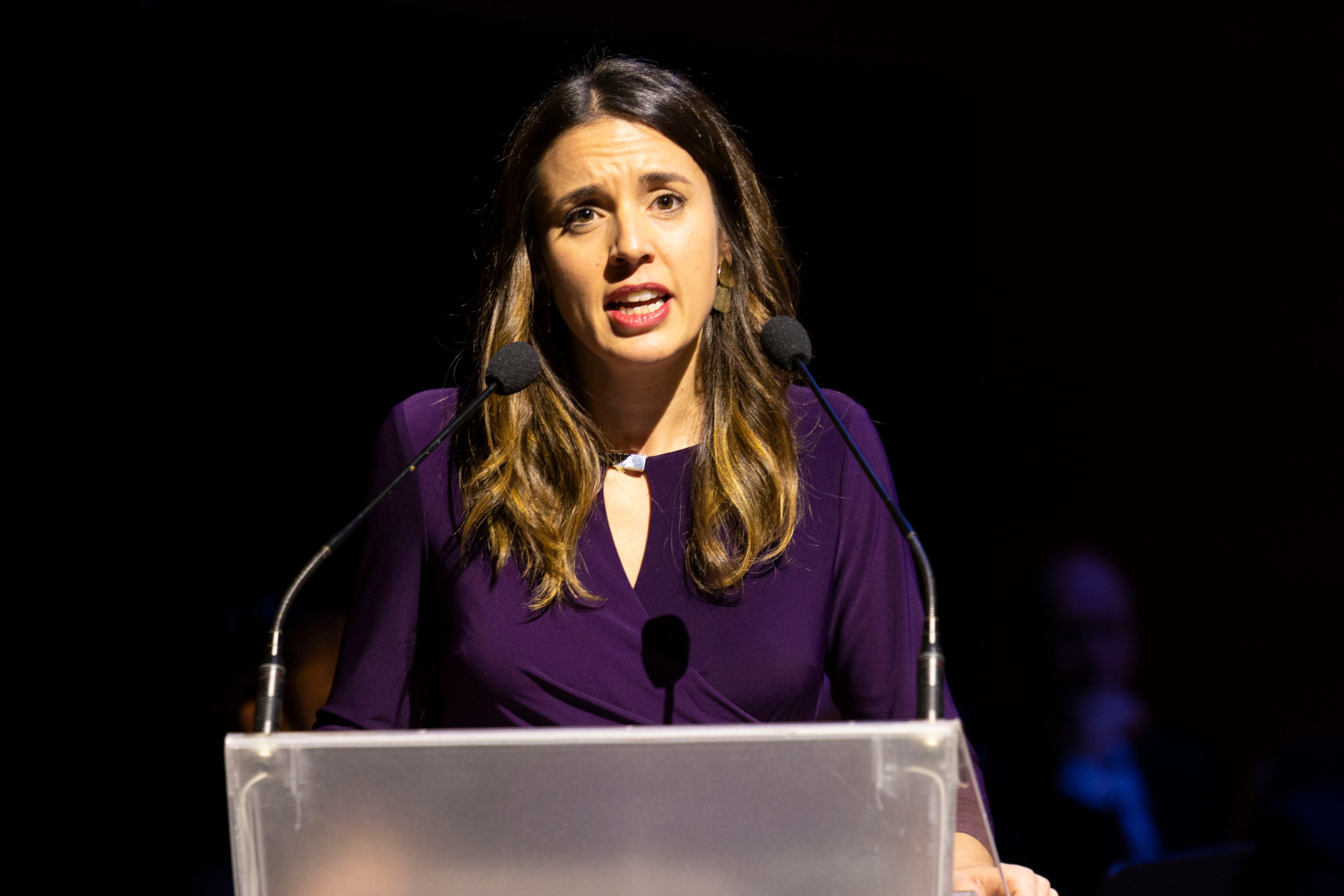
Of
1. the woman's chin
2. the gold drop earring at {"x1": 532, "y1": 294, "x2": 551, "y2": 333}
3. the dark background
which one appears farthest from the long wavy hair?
the dark background

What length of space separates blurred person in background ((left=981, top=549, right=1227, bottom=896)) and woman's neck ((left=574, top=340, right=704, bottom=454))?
169cm

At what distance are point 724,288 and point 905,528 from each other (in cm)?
63

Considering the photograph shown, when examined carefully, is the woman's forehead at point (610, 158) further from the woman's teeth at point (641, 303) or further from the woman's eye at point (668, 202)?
the woman's teeth at point (641, 303)

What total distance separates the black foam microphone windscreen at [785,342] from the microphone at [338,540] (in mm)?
240

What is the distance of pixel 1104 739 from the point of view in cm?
319

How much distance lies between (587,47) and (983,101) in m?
1.41

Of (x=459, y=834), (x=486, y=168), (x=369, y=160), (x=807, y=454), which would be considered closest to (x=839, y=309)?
(x=486, y=168)

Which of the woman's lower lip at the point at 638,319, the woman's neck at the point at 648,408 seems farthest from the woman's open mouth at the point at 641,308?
the woman's neck at the point at 648,408

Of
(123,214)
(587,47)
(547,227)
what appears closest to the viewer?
(547,227)

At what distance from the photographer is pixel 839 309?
3703mm

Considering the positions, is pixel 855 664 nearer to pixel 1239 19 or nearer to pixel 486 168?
pixel 486 168

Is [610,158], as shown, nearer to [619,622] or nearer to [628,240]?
[628,240]

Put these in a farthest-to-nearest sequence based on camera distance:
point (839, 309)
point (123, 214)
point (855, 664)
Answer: point (839, 309)
point (123, 214)
point (855, 664)

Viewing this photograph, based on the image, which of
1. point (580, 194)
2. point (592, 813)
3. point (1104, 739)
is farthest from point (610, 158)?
point (1104, 739)
